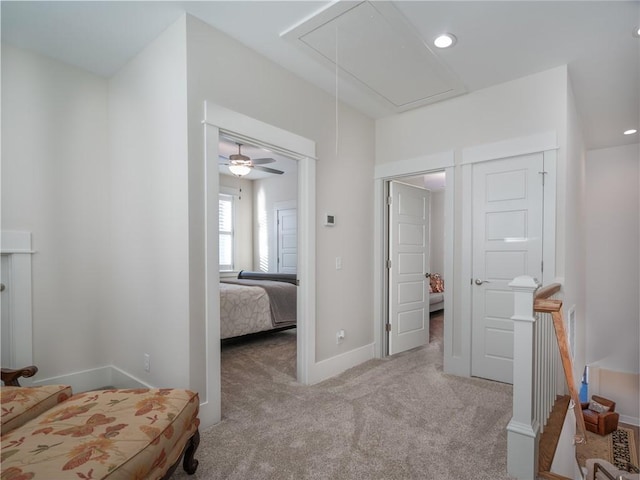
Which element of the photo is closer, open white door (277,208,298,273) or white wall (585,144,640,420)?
white wall (585,144,640,420)

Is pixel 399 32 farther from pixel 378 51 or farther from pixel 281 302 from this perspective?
pixel 281 302

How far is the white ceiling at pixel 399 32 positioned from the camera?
225cm

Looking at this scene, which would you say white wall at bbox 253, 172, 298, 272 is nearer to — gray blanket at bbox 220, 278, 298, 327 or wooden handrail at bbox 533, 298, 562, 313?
gray blanket at bbox 220, 278, 298, 327

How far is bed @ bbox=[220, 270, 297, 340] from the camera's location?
4.27m

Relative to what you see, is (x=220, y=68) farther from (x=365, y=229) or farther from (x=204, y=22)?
(x=365, y=229)

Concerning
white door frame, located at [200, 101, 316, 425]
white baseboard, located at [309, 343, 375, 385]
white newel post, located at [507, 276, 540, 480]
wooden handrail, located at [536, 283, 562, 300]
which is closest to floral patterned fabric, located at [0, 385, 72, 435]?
white door frame, located at [200, 101, 316, 425]

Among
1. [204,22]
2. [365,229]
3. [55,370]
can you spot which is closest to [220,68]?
[204,22]

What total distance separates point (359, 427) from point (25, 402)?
1854 millimetres

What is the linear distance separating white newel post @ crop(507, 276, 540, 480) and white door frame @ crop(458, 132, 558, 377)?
133 centimetres

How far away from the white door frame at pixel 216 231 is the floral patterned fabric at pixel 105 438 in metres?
0.56

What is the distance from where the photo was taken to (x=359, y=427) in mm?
2371

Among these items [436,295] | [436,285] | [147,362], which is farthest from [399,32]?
[436,285]

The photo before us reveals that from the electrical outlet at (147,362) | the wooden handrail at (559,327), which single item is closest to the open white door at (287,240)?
the electrical outlet at (147,362)

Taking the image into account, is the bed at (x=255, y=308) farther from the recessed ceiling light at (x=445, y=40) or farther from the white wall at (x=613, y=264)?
the white wall at (x=613, y=264)
